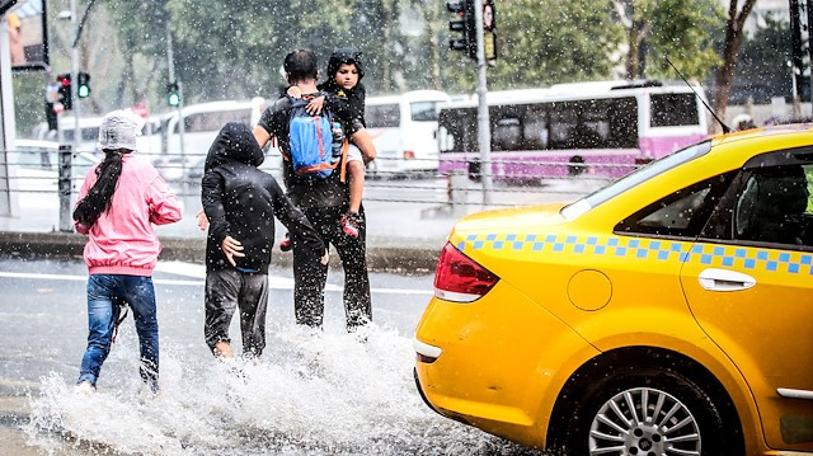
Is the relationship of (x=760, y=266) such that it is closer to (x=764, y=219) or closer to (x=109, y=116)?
(x=764, y=219)

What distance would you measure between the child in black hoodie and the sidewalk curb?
5.97m

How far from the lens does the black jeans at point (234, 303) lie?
597cm

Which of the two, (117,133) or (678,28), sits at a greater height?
(678,28)

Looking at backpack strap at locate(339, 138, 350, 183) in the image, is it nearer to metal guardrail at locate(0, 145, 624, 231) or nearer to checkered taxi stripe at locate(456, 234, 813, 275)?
checkered taxi stripe at locate(456, 234, 813, 275)

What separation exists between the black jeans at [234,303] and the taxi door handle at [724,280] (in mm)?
2458

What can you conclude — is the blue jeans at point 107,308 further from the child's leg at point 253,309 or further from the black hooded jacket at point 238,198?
the child's leg at point 253,309

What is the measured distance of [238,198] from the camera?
589 centimetres

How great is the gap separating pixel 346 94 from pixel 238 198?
3.44 feet

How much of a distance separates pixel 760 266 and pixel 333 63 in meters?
2.98

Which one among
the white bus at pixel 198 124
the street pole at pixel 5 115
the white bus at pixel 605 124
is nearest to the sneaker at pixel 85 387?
the street pole at pixel 5 115

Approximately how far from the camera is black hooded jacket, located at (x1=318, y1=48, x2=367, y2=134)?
21.5 feet

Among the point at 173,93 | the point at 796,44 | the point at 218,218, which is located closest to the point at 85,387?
the point at 218,218

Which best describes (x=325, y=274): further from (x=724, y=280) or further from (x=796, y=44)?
(x=796, y=44)

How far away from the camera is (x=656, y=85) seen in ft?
121
